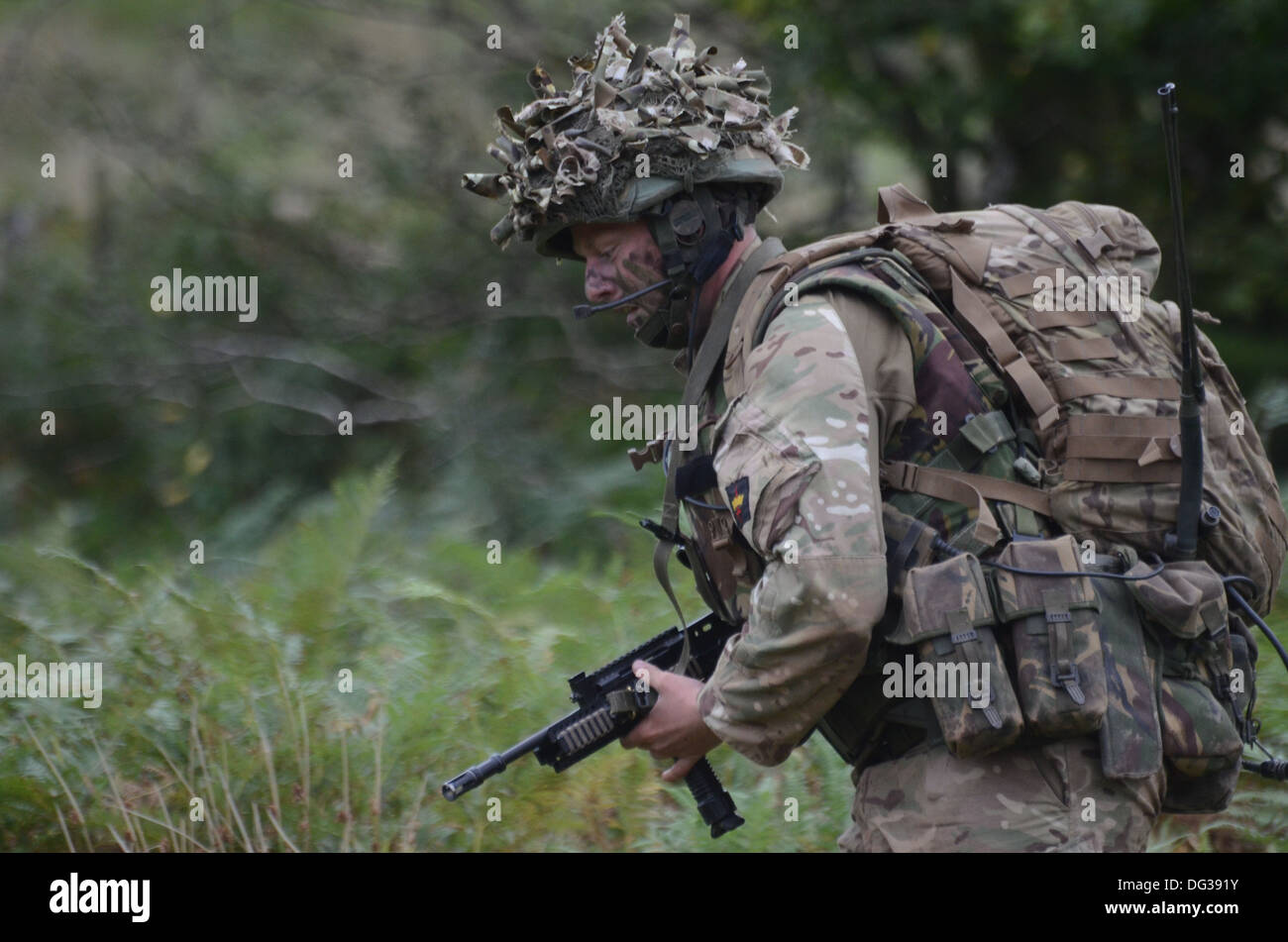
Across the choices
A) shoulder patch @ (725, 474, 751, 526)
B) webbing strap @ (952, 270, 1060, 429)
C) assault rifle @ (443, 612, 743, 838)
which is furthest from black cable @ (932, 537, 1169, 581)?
assault rifle @ (443, 612, 743, 838)

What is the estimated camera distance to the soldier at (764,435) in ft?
8.53

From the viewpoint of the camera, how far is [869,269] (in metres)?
2.89

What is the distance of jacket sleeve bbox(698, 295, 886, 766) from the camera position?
2.56 m

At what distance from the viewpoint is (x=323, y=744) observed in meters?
4.61

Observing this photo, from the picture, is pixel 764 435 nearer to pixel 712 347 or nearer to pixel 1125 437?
pixel 712 347

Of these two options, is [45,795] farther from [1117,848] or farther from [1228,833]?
[1228,833]

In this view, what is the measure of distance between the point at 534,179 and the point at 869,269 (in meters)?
0.85

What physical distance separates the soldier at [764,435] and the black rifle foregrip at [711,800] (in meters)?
0.05

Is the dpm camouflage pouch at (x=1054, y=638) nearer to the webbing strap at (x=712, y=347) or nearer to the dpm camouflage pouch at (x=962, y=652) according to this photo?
the dpm camouflage pouch at (x=962, y=652)

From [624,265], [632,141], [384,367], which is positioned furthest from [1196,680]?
[384,367]

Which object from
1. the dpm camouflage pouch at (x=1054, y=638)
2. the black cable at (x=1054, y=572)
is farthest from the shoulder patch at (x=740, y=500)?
the dpm camouflage pouch at (x=1054, y=638)

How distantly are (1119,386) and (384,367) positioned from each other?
323 inches

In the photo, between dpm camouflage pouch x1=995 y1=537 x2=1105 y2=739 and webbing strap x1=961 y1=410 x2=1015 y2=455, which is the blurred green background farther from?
webbing strap x1=961 y1=410 x2=1015 y2=455

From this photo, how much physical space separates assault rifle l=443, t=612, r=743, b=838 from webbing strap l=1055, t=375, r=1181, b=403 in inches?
39.7
